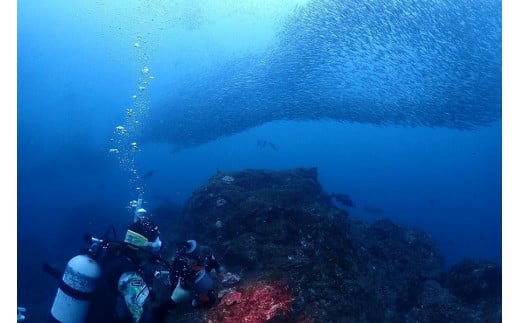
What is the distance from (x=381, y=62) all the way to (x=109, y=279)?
19.1 metres

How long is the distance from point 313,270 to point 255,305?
42.1 inches

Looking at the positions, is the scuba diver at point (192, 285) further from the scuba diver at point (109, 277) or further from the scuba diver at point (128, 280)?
the scuba diver at point (109, 277)

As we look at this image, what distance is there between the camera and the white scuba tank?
4855mm

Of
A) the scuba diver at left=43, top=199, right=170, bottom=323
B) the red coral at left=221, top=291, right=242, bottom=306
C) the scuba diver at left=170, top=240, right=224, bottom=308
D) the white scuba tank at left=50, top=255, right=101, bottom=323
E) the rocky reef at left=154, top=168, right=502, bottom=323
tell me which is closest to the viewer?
the scuba diver at left=170, top=240, right=224, bottom=308

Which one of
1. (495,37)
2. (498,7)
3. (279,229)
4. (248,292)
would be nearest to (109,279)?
(248,292)

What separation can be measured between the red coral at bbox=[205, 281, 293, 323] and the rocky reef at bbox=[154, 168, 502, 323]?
1 cm

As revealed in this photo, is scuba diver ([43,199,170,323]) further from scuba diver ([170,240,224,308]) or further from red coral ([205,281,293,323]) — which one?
red coral ([205,281,293,323])

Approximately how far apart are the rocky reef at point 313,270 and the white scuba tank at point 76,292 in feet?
4.36

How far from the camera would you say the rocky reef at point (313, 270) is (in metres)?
A: 5.07

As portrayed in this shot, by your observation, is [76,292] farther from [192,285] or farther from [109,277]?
[192,285]

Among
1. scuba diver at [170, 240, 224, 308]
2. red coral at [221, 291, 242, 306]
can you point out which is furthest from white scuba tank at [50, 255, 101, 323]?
red coral at [221, 291, 242, 306]

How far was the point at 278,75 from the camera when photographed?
22062mm

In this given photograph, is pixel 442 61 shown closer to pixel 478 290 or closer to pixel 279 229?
pixel 478 290

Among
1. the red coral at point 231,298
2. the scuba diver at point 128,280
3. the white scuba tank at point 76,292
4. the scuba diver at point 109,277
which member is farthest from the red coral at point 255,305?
the white scuba tank at point 76,292
